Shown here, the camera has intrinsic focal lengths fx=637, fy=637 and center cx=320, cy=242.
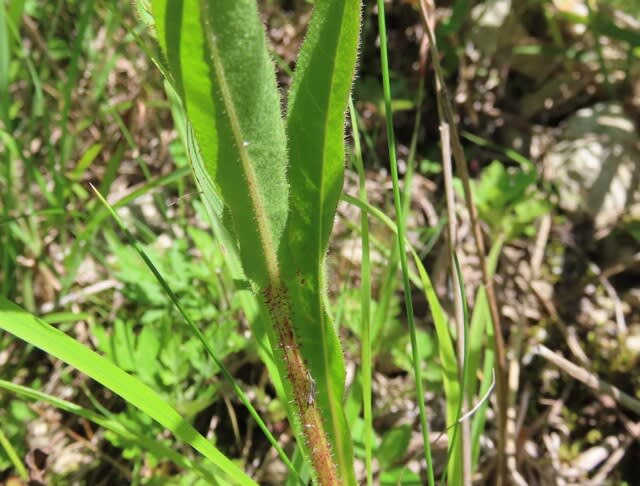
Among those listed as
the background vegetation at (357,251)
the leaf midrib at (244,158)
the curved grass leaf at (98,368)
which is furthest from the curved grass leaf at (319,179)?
the background vegetation at (357,251)

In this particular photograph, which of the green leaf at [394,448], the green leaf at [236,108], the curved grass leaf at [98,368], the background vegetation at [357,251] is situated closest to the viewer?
the green leaf at [236,108]

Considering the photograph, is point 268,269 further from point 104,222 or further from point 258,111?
point 104,222

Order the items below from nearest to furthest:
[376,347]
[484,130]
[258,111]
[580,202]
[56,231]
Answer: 1. [258,111]
2. [376,347]
3. [56,231]
4. [580,202]
5. [484,130]

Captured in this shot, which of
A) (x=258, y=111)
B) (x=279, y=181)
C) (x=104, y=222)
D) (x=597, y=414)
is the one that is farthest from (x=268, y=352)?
(x=597, y=414)

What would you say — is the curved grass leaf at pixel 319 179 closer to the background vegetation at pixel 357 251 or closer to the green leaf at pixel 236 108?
the green leaf at pixel 236 108

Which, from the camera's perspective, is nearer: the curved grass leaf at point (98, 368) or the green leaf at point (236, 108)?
the green leaf at point (236, 108)

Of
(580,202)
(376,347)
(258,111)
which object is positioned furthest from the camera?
(580,202)

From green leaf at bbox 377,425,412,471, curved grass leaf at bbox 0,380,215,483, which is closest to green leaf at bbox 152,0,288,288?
curved grass leaf at bbox 0,380,215,483

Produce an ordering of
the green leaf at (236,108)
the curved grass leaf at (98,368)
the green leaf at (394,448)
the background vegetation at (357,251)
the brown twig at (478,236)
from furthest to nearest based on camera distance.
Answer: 1. the background vegetation at (357,251)
2. the green leaf at (394,448)
3. the brown twig at (478,236)
4. the curved grass leaf at (98,368)
5. the green leaf at (236,108)
